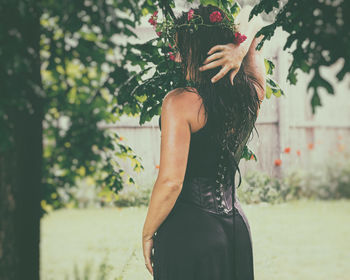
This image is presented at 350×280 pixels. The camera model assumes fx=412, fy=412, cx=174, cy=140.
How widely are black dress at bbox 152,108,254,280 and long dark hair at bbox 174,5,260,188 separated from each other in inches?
3.3

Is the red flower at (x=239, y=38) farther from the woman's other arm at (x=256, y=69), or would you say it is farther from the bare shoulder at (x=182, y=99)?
the bare shoulder at (x=182, y=99)

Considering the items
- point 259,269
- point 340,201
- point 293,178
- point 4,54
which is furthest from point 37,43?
point 340,201

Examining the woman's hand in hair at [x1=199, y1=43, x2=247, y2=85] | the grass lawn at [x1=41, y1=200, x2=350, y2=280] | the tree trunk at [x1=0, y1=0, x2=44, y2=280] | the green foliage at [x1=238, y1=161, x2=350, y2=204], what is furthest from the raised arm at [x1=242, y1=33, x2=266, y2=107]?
the green foliage at [x1=238, y1=161, x2=350, y2=204]

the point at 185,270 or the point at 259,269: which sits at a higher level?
the point at 185,270

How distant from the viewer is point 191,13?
1667mm

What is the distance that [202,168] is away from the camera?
1.65 m

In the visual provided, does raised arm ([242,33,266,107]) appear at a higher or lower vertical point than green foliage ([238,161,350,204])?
higher

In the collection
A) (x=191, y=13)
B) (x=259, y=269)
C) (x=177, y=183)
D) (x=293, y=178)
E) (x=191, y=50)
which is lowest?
(x=259, y=269)

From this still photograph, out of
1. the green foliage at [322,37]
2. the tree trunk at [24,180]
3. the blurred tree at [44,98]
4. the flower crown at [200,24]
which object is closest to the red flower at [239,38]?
the flower crown at [200,24]

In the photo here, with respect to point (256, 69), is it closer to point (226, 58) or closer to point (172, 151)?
point (226, 58)

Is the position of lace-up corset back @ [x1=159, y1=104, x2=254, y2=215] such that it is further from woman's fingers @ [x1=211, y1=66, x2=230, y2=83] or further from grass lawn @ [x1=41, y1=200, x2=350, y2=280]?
grass lawn @ [x1=41, y1=200, x2=350, y2=280]

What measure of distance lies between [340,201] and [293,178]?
0.99 meters

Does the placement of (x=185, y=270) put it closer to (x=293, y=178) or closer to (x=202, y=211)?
(x=202, y=211)

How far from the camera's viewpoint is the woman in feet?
5.07
